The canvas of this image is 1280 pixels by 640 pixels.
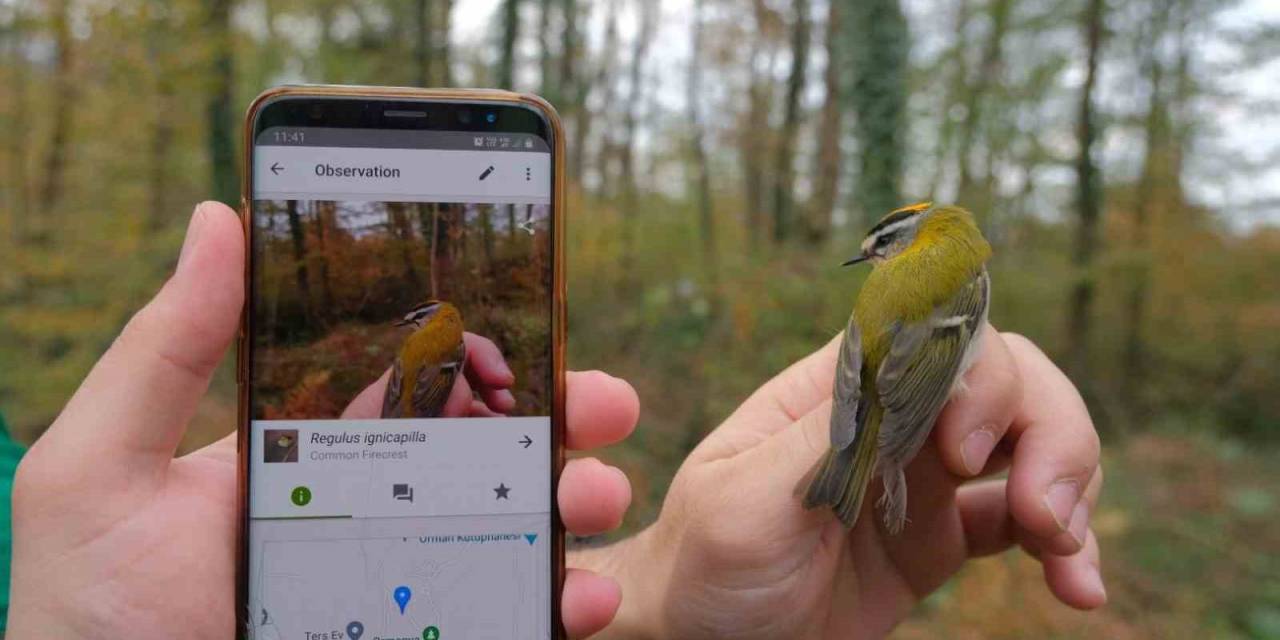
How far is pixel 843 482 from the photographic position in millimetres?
1304

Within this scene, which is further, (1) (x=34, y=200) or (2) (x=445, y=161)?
(1) (x=34, y=200)

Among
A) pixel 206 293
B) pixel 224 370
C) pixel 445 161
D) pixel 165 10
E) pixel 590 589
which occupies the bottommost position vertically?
pixel 224 370

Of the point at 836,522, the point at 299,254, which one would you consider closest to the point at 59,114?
the point at 299,254

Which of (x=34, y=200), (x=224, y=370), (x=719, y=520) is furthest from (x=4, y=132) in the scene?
(x=719, y=520)

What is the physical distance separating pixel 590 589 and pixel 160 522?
2.25 feet

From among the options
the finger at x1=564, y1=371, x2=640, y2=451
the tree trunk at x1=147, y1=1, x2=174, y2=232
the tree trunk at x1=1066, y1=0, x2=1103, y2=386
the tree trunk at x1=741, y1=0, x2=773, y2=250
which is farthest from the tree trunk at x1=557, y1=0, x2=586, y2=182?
the finger at x1=564, y1=371, x2=640, y2=451

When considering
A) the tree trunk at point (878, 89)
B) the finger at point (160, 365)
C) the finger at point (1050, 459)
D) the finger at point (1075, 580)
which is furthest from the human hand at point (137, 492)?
the tree trunk at point (878, 89)

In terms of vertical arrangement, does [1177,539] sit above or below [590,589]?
below

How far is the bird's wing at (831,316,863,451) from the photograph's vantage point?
1.31 meters

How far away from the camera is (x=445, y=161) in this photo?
4.53 feet

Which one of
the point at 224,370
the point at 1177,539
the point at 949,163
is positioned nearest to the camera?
the point at 1177,539

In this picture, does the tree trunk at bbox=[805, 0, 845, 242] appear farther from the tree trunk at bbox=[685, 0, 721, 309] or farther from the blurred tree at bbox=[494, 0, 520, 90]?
Result: the tree trunk at bbox=[685, 0, 721, 309]

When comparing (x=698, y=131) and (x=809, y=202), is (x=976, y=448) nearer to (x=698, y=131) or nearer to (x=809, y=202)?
(x=809, y=202)

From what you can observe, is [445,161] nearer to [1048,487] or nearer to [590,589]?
[590,589]
